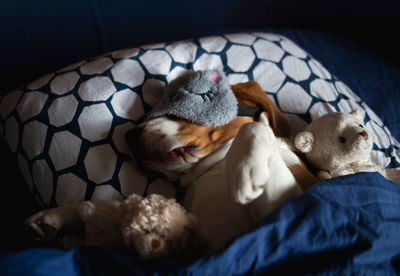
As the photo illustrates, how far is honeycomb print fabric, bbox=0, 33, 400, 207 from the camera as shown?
0.80 metres

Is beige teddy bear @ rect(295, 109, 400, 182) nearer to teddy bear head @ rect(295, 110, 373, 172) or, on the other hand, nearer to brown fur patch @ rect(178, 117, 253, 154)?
teddy bear head @ rect(295, 110, 373, 172)

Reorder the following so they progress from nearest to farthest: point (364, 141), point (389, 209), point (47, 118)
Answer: point (389, 209) < point (364, 141) < point (47, 118)

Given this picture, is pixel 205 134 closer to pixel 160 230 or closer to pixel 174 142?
pixel 174 142

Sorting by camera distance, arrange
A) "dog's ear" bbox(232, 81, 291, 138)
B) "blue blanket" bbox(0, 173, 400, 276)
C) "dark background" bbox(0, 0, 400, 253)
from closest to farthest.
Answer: "blue blanket" bbox(0, 173, 400, 276) → "dog's ear" bbox(232, 81, 291, 138) → "dark background" bbox(0, 0, 400, 253)

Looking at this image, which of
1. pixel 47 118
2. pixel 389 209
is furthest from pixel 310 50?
pixel 47 118

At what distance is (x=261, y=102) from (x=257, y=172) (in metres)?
0.37

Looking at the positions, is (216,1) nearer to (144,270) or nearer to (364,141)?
(364,141)

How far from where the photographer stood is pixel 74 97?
87 cm

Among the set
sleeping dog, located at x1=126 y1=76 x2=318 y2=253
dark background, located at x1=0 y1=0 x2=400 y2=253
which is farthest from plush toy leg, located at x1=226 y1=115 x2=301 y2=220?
dark background, located at x1=0 y1=0 x2=400 y2=253

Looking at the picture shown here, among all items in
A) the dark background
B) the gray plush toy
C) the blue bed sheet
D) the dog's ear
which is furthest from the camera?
the blue bed sheet

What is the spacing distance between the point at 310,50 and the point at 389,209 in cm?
93

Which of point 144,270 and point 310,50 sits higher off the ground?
point 310,50

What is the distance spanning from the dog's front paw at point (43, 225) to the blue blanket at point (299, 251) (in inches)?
4.1

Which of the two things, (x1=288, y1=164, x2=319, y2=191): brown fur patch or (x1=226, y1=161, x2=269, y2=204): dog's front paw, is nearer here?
(x1=226, y1=161, x2=269, y2=204): dog's front paw
